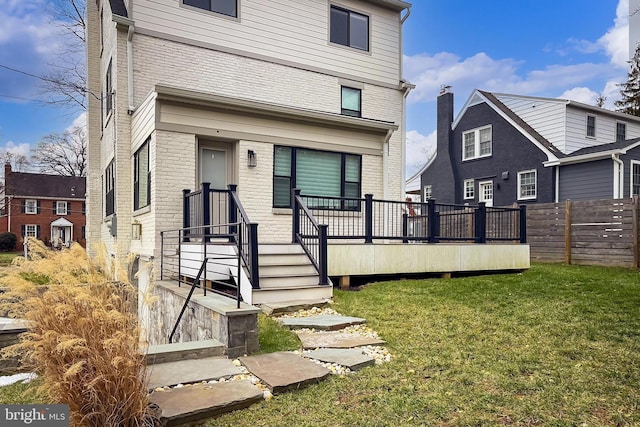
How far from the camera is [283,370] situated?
3.76 metres

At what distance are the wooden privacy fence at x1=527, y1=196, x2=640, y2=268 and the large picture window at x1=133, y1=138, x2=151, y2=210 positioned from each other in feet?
34.5

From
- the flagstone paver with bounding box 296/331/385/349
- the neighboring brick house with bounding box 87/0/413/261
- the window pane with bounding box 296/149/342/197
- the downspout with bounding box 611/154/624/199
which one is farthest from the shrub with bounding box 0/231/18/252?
the downspout with bounding box 611/154/624/199

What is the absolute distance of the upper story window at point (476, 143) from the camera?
18.6m

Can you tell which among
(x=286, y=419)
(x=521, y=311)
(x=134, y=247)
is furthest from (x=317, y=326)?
(x=134, y=247)

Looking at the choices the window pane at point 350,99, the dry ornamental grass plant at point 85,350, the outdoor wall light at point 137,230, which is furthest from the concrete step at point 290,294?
the window pane at point 350,99

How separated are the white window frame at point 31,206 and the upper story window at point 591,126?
3920 centimetres

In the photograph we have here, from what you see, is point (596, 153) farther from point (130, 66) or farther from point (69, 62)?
point (69, 62)

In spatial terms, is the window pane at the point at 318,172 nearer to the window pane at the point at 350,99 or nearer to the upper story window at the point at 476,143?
the window pane at the point at 350,99

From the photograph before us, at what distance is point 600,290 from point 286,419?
21.1 feet

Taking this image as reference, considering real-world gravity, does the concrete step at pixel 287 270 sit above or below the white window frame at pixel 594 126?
below

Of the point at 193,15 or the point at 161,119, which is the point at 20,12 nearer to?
the point at 193,15

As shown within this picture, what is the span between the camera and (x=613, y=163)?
14602 millimetres

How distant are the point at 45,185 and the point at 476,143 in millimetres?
34874

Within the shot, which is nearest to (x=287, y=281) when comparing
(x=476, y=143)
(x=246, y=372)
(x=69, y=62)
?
(x=246, y=372)
